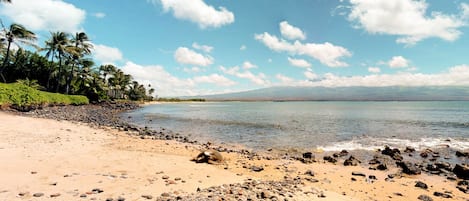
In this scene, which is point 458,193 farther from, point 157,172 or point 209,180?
point 157,172

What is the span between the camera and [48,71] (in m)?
64.8

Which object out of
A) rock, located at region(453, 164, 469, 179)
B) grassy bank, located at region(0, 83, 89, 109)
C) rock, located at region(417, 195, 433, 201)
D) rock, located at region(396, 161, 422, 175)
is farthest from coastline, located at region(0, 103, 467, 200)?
grassy bank, located at region(0, 83, 89, 109)

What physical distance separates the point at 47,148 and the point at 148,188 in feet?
27.0

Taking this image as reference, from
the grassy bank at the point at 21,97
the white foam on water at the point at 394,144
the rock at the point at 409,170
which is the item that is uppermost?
the grassy bank at the point at 21,97

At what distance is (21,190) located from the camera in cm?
747

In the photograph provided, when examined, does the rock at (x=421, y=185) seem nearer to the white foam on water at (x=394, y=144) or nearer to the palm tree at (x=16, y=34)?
the white foam on water at (x=394, y=144)

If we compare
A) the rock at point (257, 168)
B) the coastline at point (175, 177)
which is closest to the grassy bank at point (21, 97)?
the coastline at point (175, 177)

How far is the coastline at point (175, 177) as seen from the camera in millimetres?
7977

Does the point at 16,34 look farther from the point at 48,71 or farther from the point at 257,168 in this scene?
the point at 257,168

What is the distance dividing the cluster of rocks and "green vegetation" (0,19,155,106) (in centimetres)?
3267

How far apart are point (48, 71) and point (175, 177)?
2820 inches

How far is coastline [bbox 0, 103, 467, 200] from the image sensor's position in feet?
26.2

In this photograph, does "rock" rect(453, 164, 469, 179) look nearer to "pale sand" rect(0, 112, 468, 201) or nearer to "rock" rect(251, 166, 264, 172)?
"pale sand" rect(0, 112, 468, 201)

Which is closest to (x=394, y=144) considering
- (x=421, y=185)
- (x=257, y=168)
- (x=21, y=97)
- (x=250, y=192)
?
(x=421, y=185)
